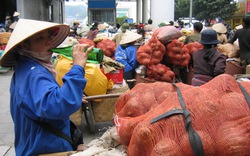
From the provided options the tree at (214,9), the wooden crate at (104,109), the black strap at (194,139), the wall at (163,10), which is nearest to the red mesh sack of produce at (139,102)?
the black strap at (194,139)

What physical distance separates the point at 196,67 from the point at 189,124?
333cm

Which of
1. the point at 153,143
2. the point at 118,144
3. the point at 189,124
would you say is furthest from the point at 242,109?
the point at 118,144

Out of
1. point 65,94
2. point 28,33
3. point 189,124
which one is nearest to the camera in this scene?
point 189,124

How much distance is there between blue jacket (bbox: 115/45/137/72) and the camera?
618cm

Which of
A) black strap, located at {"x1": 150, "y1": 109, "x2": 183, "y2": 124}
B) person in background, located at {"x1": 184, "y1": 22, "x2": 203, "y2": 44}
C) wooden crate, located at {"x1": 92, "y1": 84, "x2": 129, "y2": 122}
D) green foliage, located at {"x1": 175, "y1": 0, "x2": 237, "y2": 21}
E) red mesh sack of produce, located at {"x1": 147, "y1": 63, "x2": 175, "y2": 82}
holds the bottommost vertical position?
wooden crate, located at {"x1": 92, "y1": 84, "x2": 129, "y2": 122}

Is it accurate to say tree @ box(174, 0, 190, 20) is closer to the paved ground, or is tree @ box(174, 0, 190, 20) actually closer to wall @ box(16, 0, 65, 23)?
wall @ box(16, 0, 65, 23)

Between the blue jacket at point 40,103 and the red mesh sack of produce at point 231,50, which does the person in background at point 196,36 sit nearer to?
the red mesh sack of produce at point 231,50

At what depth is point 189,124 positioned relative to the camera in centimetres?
152

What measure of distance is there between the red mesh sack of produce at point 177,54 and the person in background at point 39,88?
3.41 m

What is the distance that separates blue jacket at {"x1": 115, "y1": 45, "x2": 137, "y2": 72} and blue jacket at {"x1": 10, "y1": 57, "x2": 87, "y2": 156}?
13.1 feet

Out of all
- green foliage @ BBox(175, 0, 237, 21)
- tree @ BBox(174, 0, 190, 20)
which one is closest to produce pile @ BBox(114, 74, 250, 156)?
green foliage @ BBox(175, 0, 237, 21)

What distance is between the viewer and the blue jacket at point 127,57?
6.18 m

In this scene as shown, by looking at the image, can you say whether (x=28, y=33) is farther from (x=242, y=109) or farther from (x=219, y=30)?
(x=219, y=30)

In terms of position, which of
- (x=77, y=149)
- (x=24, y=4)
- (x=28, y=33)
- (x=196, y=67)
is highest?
(x=24, y=4)
